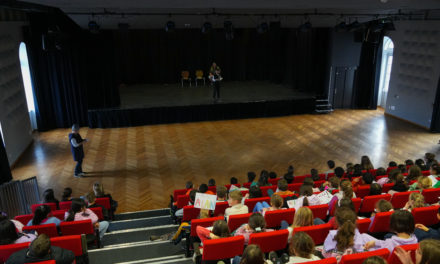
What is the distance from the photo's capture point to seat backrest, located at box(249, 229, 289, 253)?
3592 mm

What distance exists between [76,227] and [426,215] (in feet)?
14.7

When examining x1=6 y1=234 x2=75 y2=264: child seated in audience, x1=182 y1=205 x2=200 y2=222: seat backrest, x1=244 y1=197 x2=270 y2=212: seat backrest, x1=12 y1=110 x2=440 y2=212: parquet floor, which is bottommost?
x1=12 y1=110 x2=440 y2=212: parquet floor

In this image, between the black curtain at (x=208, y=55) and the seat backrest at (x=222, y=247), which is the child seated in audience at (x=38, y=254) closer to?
the seat backrest at (x=222, y=247)

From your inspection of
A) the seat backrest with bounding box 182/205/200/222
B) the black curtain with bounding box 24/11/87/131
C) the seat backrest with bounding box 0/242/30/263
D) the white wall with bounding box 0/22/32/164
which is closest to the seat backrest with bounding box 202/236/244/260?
the seat backrest with bounding box 182/205/200/222

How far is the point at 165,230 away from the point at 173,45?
14.3 m

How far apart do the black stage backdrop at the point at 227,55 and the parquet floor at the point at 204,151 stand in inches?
144

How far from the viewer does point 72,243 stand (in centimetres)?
382

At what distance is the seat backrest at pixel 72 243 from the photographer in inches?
148

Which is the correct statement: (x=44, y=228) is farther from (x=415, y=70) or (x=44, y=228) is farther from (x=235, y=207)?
(x=415, y=70)

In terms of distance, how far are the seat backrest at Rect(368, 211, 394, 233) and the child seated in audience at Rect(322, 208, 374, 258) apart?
711 millimetres

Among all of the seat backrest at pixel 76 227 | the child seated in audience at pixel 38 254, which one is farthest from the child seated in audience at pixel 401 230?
the seat backrest at pixel 76 227

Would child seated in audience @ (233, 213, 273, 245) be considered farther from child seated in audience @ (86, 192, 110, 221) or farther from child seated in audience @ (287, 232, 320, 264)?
child seated in audience @ (86, 192, 110, 221)

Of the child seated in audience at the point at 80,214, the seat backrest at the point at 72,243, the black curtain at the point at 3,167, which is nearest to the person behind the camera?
the seat backrest at the point at 72,243

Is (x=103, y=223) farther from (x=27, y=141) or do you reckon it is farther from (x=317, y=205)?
(x=27, y=141)
